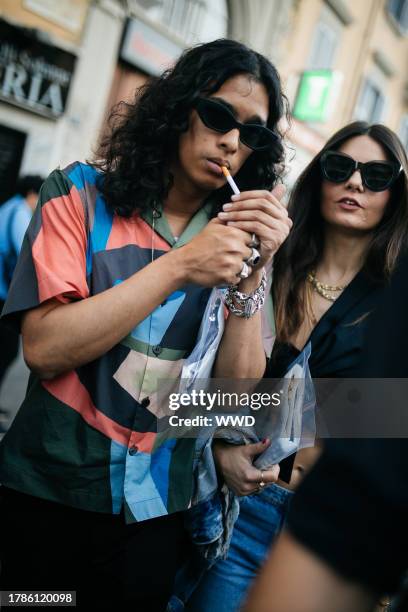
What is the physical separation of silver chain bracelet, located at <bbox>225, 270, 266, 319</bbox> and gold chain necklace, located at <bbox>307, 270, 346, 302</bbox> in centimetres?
49

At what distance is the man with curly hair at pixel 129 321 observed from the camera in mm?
1289

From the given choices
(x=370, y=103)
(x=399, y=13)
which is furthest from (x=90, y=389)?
(x=399, y=13)

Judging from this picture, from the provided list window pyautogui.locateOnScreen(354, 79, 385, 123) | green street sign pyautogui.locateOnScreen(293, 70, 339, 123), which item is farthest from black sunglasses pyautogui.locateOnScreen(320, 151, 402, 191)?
window pyautogui.locateOnScreen(354, 79, 385, 123)

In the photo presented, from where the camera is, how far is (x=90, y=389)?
1381 mm

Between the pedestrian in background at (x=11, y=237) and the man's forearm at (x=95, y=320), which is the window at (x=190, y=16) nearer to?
the pedestrian in background at (x=11, y=237)

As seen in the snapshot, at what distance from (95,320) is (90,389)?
0.76 feet

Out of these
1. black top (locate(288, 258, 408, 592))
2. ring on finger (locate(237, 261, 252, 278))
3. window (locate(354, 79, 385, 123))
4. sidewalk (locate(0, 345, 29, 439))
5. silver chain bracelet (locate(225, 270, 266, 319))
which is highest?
window (locate(354, 79, 385, 123))

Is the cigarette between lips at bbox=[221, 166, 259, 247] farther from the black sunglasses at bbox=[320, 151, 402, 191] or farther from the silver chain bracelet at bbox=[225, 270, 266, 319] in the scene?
the black sunglasses at bbox=[320, 151, 402, 191]

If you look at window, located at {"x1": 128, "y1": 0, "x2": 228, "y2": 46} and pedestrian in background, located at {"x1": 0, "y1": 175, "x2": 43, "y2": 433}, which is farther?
window, located at {"x1": 128, "y1": 0, "x2": 228, "y2": 46}

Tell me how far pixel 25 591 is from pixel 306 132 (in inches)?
368

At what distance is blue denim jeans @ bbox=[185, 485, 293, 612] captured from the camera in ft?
5.90

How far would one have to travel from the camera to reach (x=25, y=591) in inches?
54.9

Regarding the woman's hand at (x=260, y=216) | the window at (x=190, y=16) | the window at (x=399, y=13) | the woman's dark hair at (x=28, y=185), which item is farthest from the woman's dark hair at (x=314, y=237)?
the window at (x=399, y=13)

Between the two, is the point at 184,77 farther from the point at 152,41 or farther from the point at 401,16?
the point at 401,16
